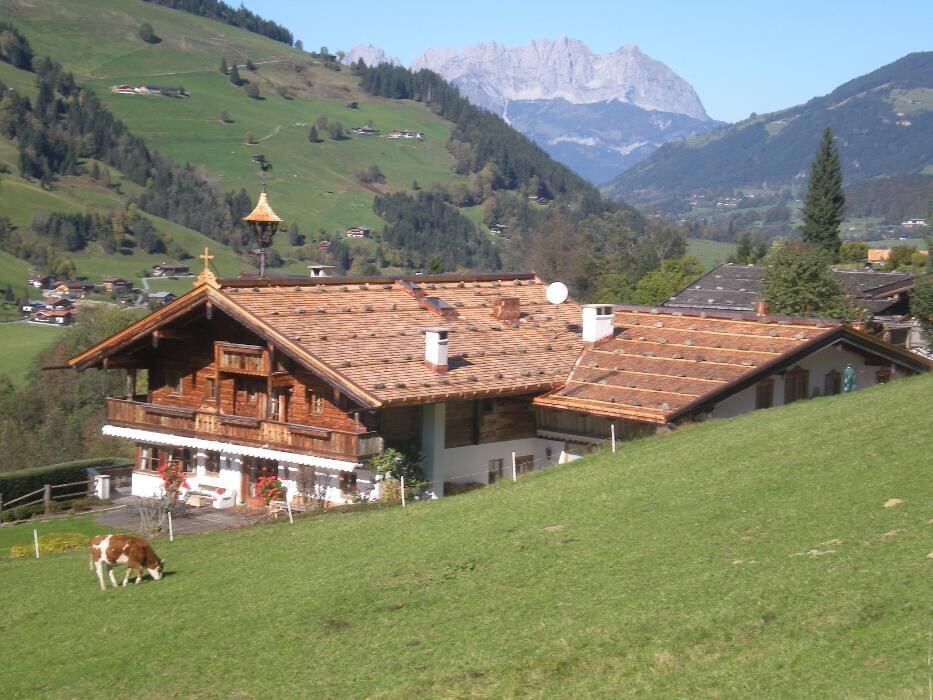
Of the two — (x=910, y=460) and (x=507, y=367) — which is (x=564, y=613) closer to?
(x=910, y=460)

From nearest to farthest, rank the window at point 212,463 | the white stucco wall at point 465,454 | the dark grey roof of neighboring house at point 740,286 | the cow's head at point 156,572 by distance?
the cow's head at point 156,572 < the white stucco wall at point 465,454 < the window at point 212,463 < the dark grey roof of neighboring house at point 740,286

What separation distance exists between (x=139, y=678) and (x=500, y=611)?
183 inches

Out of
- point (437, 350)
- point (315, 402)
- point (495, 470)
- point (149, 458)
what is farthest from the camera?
point (149, 458)

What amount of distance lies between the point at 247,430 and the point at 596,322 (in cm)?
1042

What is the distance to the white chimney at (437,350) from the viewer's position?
3406 centimetres

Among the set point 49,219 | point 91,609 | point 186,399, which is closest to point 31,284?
point 49,219

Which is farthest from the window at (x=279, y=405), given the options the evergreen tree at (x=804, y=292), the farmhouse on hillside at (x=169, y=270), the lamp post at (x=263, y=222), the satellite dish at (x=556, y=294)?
the farmhouse on hillside at (x=169, y=270)

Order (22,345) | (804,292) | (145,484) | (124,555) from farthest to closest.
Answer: (22,345) → (804,292) → (145,484) → (124,555)

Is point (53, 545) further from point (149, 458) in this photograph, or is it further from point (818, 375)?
point (818, 375)

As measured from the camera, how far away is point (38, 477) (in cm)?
4281

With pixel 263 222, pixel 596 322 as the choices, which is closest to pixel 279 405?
pixel 263 222

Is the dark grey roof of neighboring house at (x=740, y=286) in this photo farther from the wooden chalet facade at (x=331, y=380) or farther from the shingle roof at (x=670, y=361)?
the wooden chalet facade at (x=331, y=380)

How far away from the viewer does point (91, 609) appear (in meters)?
20.9

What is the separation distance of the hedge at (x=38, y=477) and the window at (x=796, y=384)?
23.0 m
